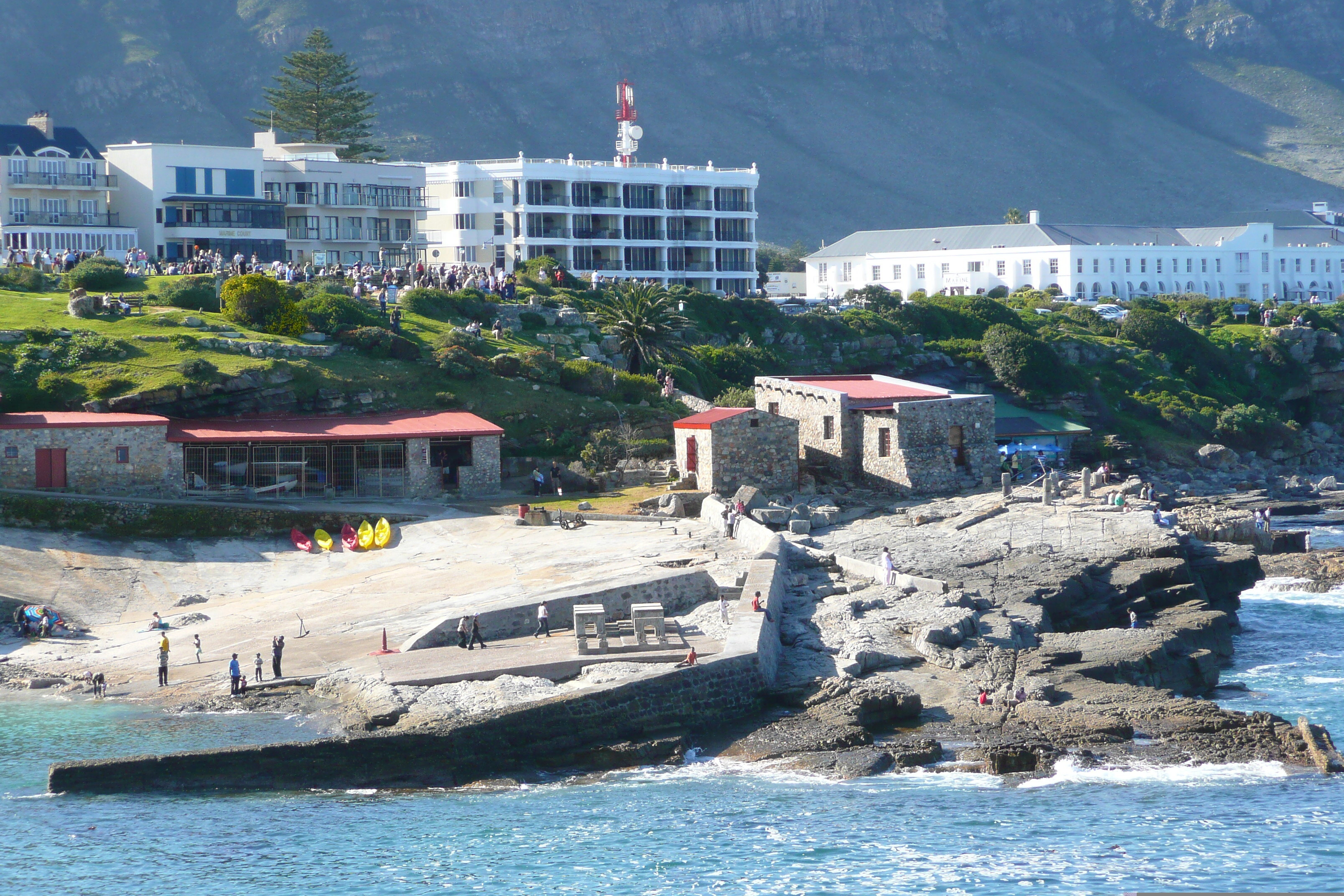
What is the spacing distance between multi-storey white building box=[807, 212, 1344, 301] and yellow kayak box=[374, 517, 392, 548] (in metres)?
72.6

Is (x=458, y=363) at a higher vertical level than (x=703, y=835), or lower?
higher

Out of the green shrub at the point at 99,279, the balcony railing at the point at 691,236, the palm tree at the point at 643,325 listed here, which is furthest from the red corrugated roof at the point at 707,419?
the balcony railing at the point at 691,236

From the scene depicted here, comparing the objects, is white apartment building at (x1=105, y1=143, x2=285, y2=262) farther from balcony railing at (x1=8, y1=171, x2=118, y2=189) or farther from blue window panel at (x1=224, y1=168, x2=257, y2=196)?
balcony railing at (x1=8, y1=171, x2=118, y2=189)

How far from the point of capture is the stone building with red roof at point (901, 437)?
1978 inches

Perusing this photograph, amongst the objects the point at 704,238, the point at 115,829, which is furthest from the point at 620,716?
the point at 704,238

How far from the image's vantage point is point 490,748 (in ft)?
92.9

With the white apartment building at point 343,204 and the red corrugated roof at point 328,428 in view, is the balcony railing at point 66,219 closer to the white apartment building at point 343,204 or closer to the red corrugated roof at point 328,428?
the white apartment building at point 343,204

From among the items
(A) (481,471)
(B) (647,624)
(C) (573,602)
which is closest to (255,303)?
(A) (481,471)

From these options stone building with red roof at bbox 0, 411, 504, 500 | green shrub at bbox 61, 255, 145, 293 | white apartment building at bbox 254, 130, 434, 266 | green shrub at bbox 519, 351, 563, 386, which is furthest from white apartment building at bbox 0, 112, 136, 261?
stone building with red roof at bbox 0, 411, 504, 500

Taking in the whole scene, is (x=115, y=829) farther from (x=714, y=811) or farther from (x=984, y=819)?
(x=984, y=819)

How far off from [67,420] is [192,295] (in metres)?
14.8

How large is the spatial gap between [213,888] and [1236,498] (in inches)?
2056

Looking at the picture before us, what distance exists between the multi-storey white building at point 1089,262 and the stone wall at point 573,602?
7678 cm

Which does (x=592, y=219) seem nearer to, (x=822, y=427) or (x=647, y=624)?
(x=822, y=427)
